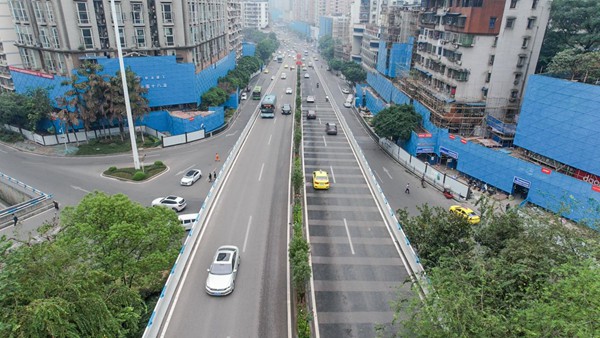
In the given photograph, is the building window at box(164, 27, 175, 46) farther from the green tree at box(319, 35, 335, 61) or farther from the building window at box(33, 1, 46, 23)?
the green tree at box(319, 35, 335, 61)

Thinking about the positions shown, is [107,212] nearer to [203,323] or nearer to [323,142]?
[203,323]

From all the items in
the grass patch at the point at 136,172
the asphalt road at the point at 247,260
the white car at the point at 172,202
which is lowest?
the grass patch at the point at 136,172

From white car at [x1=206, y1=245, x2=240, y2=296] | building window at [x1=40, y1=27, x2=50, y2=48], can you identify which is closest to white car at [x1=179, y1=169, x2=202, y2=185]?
white car at [x1=206, y1=245, x2=240, y2=296]

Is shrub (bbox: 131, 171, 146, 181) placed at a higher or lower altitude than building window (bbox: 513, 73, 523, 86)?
lower

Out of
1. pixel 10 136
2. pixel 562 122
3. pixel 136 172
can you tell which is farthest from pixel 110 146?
pixel 562 122

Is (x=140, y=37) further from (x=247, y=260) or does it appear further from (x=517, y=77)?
(x=517, y=77)

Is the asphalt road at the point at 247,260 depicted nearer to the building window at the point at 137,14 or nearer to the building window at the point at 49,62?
the building window at the point at 137,14

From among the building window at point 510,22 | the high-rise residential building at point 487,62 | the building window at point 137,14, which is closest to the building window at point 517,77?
the high-rise residential building at point 487,62
